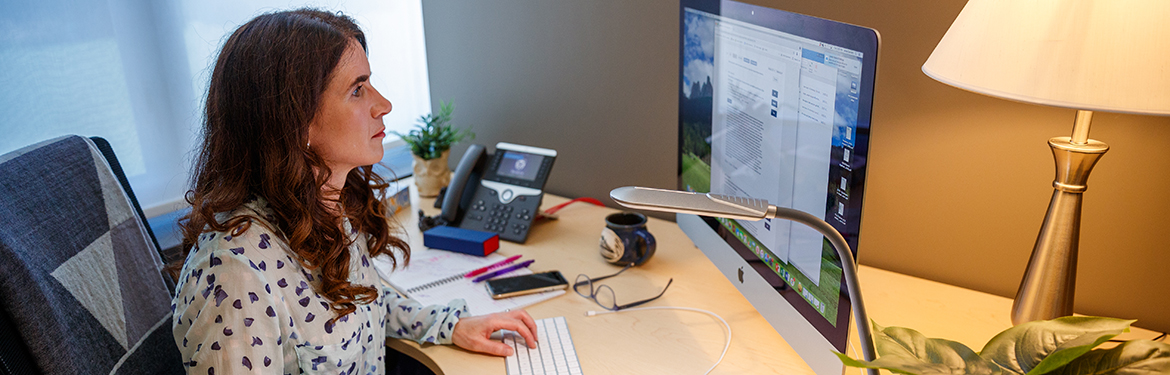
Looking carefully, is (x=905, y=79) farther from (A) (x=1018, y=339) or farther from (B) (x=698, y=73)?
(A) (x=1018, y=339)

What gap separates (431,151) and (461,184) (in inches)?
8.8

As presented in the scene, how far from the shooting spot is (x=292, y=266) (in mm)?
967

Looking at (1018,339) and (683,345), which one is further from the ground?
(1018,339)

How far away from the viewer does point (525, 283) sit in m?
1.31

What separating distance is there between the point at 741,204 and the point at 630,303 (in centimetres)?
57

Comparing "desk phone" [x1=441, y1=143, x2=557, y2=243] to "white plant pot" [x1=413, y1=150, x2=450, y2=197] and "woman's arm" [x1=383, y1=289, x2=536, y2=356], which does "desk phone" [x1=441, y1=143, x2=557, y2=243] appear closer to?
"white plant pot" [x1=413, y1=150, x2=450, y2=197]

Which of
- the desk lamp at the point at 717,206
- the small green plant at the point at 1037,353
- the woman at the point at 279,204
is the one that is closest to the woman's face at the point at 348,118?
the woman at the point at 279,204

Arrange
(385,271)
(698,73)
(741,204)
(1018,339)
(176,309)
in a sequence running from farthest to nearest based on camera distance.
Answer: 1. (385,271)
2. (698,73)
3. (176,309)
4. (741,204)
5. (1018,339)

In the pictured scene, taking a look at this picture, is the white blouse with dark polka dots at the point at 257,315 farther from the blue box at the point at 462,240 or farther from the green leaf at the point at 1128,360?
the green leaf at the point at 1128,360

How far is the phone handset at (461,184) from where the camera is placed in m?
1.62

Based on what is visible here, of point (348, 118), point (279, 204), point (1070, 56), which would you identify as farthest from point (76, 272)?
point (1070, 56)

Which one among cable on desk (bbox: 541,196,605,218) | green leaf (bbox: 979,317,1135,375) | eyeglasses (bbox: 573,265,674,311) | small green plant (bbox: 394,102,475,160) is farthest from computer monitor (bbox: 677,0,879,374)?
small green plant (bbox: 394,102,475,160)

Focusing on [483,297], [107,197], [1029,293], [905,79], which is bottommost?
[483,297]

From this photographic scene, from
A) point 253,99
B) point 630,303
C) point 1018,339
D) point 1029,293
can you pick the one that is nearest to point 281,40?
point 253,99
